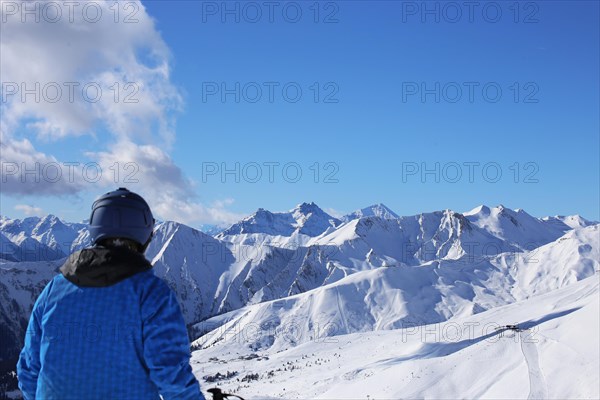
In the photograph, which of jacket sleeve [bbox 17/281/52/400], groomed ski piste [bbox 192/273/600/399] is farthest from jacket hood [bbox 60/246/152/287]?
groomed ski piste [bbox 192/273/600/399]

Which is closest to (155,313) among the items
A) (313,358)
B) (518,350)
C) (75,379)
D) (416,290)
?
(75,379)

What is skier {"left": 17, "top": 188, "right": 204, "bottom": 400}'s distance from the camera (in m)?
4.04

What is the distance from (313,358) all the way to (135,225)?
83.5 m

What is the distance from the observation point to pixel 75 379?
405 cm

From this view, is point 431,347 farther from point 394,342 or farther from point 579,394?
point 579,394

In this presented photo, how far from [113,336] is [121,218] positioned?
3.29ft

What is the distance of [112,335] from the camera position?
4.11 meters

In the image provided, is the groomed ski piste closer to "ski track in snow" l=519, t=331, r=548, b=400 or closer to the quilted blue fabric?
"ski track in snow" l=519, t=331, r=548, b=400

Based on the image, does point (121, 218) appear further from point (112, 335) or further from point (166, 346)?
point (166, 346)

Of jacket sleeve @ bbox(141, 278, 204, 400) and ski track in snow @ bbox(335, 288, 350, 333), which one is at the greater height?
jacket sleeve @ bbox(141, 278, 204, 400)

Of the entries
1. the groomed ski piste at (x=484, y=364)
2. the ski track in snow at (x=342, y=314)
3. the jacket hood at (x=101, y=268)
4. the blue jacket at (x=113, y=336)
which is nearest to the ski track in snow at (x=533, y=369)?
the groomed ski piste at (x=484, y=364)

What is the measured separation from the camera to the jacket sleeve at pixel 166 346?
4.02 m

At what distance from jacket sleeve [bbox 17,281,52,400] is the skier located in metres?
0.11

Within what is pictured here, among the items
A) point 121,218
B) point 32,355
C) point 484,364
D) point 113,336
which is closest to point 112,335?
point 113,336
